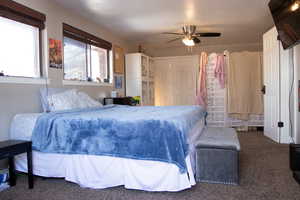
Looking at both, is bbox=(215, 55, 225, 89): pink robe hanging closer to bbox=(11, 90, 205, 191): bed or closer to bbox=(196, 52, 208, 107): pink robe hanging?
bbox=(196, 52, 208, 107): pink robe hanging

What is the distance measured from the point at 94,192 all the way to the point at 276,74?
365 cm

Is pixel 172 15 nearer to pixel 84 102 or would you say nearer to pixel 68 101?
pixel 84 102

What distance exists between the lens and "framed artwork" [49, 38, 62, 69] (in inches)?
138

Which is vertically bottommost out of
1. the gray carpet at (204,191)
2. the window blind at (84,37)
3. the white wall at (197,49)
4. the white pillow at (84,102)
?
the gray carpet at (204,191)

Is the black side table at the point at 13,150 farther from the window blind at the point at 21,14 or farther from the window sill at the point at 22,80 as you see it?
the window blind at the point at 21,14

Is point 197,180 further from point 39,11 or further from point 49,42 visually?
point 39,11

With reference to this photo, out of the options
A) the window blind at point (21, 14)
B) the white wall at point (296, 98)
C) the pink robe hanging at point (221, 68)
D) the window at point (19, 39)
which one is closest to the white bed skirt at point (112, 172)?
the window at point (19, 39)

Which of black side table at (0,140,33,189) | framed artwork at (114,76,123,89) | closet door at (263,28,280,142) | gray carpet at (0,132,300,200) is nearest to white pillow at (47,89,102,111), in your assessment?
black side table at (0,140,33,189)

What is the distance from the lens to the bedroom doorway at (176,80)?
22.4 ft

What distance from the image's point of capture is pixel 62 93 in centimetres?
338

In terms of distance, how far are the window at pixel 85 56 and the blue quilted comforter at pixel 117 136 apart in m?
1.58

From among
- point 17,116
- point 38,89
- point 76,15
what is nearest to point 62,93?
A: point 38,89

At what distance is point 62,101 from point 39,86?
389mm

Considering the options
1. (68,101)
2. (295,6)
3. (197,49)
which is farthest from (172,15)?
(197,49)
